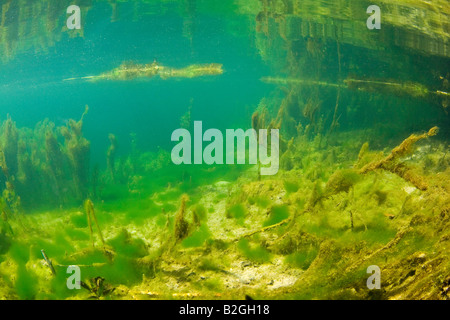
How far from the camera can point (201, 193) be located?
8938 millimetres

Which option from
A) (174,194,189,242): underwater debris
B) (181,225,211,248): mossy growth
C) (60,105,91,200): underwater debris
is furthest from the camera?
(60,105,91,200): underwater debris

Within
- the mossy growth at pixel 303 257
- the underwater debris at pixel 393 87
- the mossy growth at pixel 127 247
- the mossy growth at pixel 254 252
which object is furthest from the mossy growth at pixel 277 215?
the underwater debris at pixel 393 87

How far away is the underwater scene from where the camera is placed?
305 cm

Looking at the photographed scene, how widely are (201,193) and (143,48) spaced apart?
2263cm

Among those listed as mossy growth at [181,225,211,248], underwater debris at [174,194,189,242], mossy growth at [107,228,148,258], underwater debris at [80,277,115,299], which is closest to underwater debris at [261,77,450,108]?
mossy growth at [181,225,211,248]

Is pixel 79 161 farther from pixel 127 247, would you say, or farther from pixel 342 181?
pixel 342 181

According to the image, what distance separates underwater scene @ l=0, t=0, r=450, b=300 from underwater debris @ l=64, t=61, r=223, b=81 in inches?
13.1

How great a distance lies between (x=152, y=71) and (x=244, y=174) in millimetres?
22636

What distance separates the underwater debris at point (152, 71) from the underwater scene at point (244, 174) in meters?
0.33

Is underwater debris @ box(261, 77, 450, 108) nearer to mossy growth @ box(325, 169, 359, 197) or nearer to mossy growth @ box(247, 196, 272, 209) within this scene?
mossy growth @ box(247, 196, 272, 209)

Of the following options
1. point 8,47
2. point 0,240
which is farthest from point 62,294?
point 8,47

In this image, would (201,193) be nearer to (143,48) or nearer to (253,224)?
(253,224)

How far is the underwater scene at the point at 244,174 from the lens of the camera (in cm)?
305

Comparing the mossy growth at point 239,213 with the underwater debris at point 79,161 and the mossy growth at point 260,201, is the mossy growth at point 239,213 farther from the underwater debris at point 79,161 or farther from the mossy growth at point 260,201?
the underwater debris at point 79,161
